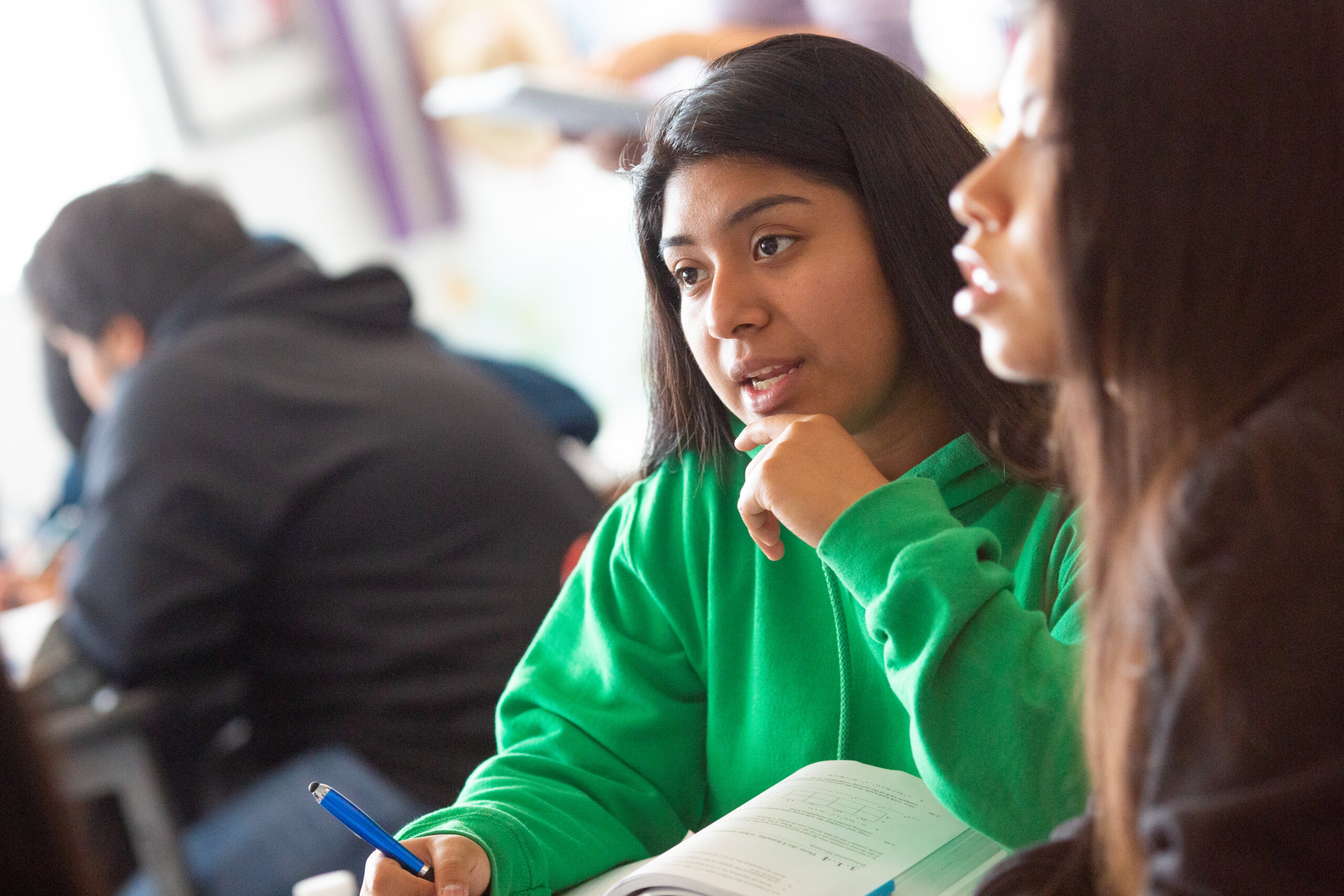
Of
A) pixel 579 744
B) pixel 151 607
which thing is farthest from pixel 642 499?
pixel 151 607

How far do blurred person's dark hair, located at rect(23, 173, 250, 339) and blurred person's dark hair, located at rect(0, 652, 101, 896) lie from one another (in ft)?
6.09

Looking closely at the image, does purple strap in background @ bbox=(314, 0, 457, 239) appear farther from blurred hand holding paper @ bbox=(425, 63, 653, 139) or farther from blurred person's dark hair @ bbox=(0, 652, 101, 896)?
blurred person's dark hair @ bbox=(0, 652, 101, 896)

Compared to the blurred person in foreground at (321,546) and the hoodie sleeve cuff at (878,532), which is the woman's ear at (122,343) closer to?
Result: the blurred person in foreground at (321,546)

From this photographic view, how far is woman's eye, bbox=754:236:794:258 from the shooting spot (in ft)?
2.89

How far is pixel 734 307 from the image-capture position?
879 millimetres

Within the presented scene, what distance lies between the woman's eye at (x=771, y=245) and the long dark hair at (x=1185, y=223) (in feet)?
1.09

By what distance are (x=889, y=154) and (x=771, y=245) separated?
102 mm

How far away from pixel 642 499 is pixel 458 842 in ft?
1.10

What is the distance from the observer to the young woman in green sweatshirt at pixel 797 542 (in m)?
0.72

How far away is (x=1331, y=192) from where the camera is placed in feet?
1.74

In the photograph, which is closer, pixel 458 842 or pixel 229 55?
pixel 458 842

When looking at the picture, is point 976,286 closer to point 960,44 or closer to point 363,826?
point 363,826

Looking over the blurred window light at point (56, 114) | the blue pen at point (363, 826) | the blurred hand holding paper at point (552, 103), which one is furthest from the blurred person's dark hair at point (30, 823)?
the blurred window light at point (56, 114)

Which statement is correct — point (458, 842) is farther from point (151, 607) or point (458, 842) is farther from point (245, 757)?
point (245, 757)
